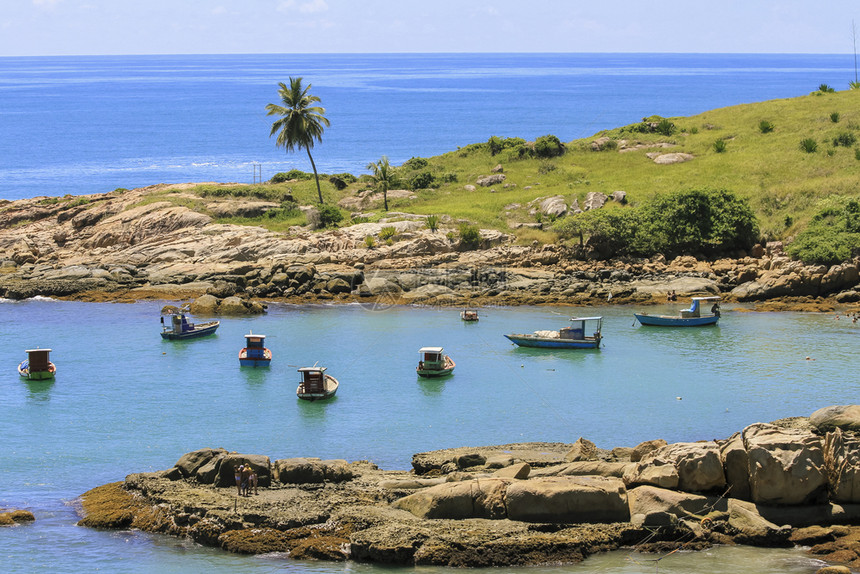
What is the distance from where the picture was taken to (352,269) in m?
72.9

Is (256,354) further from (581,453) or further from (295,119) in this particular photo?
(295,119)

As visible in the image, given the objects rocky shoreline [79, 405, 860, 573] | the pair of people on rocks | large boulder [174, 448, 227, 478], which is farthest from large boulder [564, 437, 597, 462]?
large boulder [174, 448, 227, 478]

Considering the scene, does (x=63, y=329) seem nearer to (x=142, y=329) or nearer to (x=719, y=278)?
(x=142, y=329)

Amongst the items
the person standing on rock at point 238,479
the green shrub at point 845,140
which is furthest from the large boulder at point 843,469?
the green shrub at point 845,140

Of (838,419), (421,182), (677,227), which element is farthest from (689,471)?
(421,182)

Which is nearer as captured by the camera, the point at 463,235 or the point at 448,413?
the point at 448,413

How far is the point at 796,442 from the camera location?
29.2 meters

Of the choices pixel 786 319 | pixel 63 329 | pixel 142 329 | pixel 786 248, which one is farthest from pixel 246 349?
pixel 786 248

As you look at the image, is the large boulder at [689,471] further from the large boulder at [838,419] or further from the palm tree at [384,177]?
the palm tree at [384,177]

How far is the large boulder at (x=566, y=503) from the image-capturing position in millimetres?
28391

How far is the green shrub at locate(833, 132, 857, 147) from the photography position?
87500 millimetres

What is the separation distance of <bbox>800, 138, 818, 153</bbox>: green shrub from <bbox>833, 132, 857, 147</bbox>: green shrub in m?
1.83

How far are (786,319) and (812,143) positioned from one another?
32.3 m

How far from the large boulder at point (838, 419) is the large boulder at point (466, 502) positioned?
11613 mm
